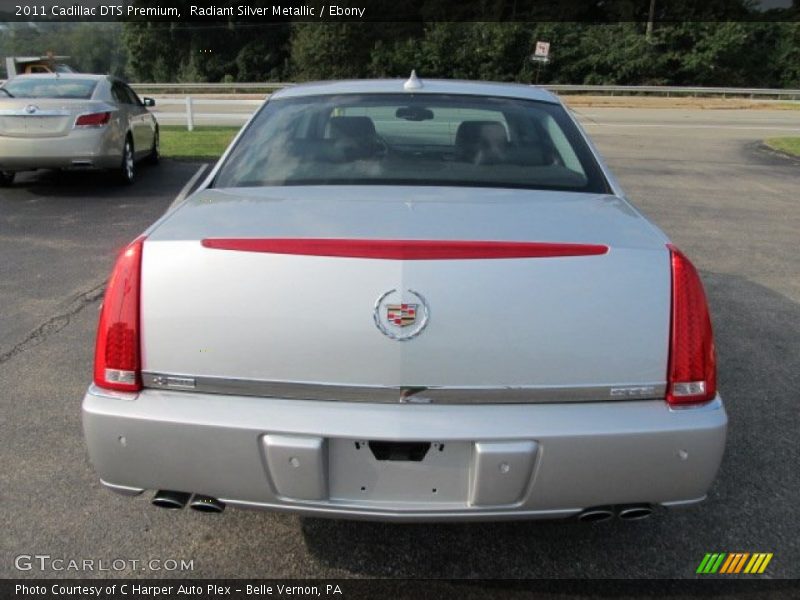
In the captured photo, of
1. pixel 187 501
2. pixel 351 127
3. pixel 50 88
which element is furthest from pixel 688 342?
pixel 50 88

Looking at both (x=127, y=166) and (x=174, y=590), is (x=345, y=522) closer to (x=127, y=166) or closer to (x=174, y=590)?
(x=174, y=590)

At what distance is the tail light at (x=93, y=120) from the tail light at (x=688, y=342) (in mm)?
8701

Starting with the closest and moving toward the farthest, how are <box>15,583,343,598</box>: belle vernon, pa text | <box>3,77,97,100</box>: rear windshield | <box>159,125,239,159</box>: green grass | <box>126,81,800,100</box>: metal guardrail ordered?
1. <box>15,583,343,598</box>: belle vernon, pa text
2. <box>3,77,97,100</box>: rear windshield
3. <box>159,125,239,159</box>: green grass
4. <box>126,81,800,100</box>: metal guardrail

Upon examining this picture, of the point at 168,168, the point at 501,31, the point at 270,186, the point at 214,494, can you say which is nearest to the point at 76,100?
the point at 168,168

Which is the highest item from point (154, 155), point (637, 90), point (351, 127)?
point (351, 127)

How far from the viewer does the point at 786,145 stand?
55.6 ft

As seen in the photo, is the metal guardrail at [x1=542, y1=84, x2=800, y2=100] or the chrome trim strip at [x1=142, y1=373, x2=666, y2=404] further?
the metal guardrail at [x1=542, y1=84, x2=800, y2=100]

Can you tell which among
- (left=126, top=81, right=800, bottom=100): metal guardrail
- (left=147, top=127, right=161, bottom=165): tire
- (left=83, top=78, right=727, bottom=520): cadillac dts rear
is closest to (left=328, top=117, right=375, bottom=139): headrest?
(left=83, top=78, right=727, bottom=520): cadillac dts rear

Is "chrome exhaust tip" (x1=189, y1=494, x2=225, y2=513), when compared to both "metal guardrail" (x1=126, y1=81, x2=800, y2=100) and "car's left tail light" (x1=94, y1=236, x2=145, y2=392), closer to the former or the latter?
"car's left tail light" (x1=94, y1=236, x2=145, y2=392)

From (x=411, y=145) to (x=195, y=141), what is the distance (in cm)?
1287

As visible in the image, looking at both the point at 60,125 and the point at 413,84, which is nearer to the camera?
the point at 413,84

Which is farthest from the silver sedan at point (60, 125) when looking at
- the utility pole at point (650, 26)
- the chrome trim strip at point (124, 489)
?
the utility pole at point (650, 26)

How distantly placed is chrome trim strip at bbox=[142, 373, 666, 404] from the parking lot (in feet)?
2.58

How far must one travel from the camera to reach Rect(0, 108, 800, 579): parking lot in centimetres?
262
